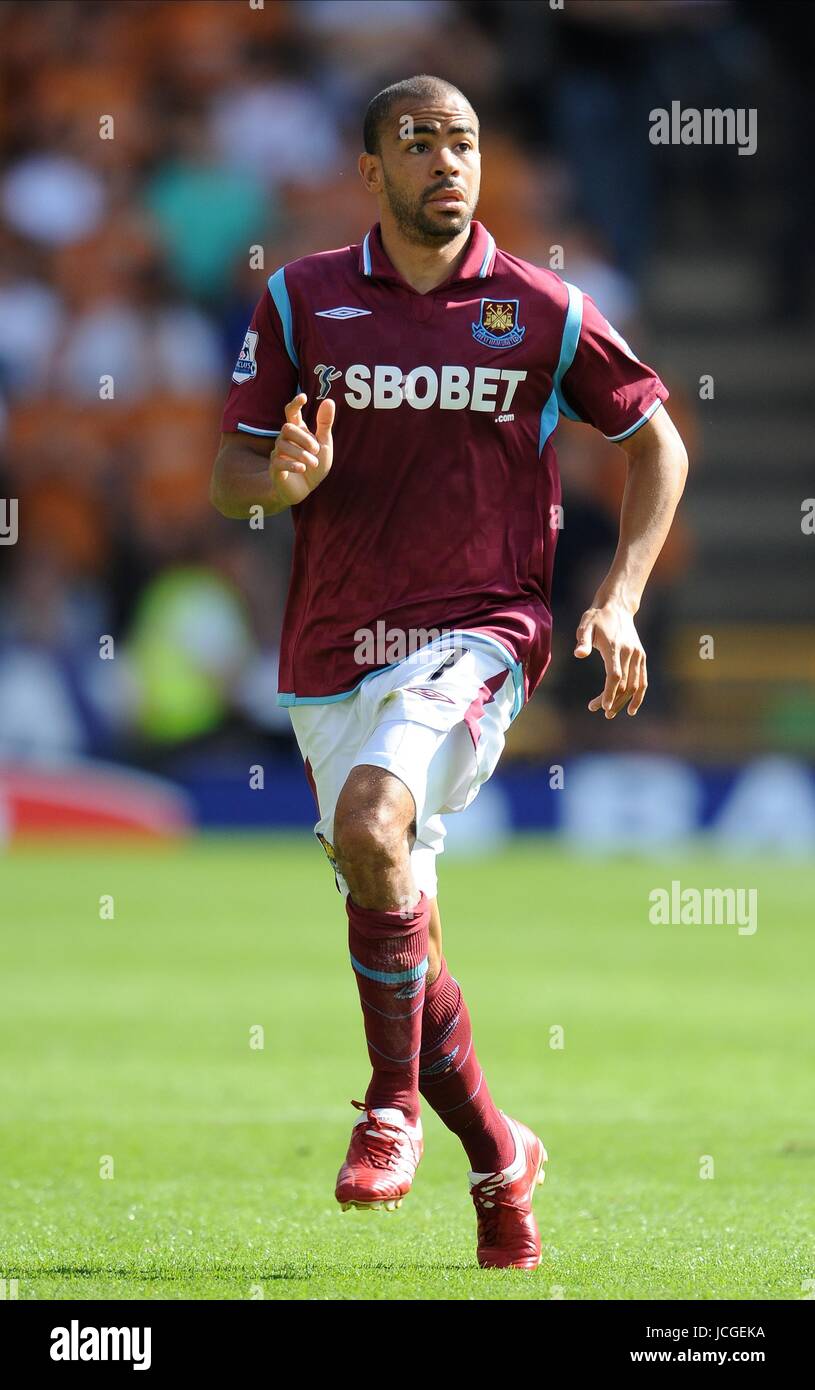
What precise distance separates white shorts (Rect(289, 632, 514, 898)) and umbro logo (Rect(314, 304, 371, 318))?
2.64ft

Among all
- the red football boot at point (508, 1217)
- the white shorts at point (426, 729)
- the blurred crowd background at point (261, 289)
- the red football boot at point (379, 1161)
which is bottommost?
the red football boot at point (508, 1217)

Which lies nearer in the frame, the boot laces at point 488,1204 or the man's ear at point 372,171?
the boot laces at point 488,1204

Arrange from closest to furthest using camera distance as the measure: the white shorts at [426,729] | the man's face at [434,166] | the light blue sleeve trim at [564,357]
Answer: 1. the white shorts at [426,729]
2. the man's face at [434,166]
3. the light blue sleeve trim at [564,357]

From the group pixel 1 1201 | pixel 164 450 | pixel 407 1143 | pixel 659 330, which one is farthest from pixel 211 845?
pixel 407 1143

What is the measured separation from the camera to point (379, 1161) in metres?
4.34

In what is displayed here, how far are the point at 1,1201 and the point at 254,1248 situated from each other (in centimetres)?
95

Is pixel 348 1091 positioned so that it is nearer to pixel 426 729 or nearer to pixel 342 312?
pixel 426 729

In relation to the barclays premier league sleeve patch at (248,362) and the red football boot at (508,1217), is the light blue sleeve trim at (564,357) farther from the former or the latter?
the red football boot at (508,1217)

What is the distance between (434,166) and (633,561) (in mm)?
1015

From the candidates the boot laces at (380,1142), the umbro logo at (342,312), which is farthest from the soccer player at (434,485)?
the boot laces at (380,1142)

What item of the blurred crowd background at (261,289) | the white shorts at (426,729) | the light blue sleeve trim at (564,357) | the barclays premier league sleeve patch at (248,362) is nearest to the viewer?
the white shorts at (426,729)

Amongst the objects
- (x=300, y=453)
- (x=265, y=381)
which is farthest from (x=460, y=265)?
(x=300, y=453)

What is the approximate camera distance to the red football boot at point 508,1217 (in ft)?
15.4

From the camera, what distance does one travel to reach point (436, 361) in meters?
4.80
